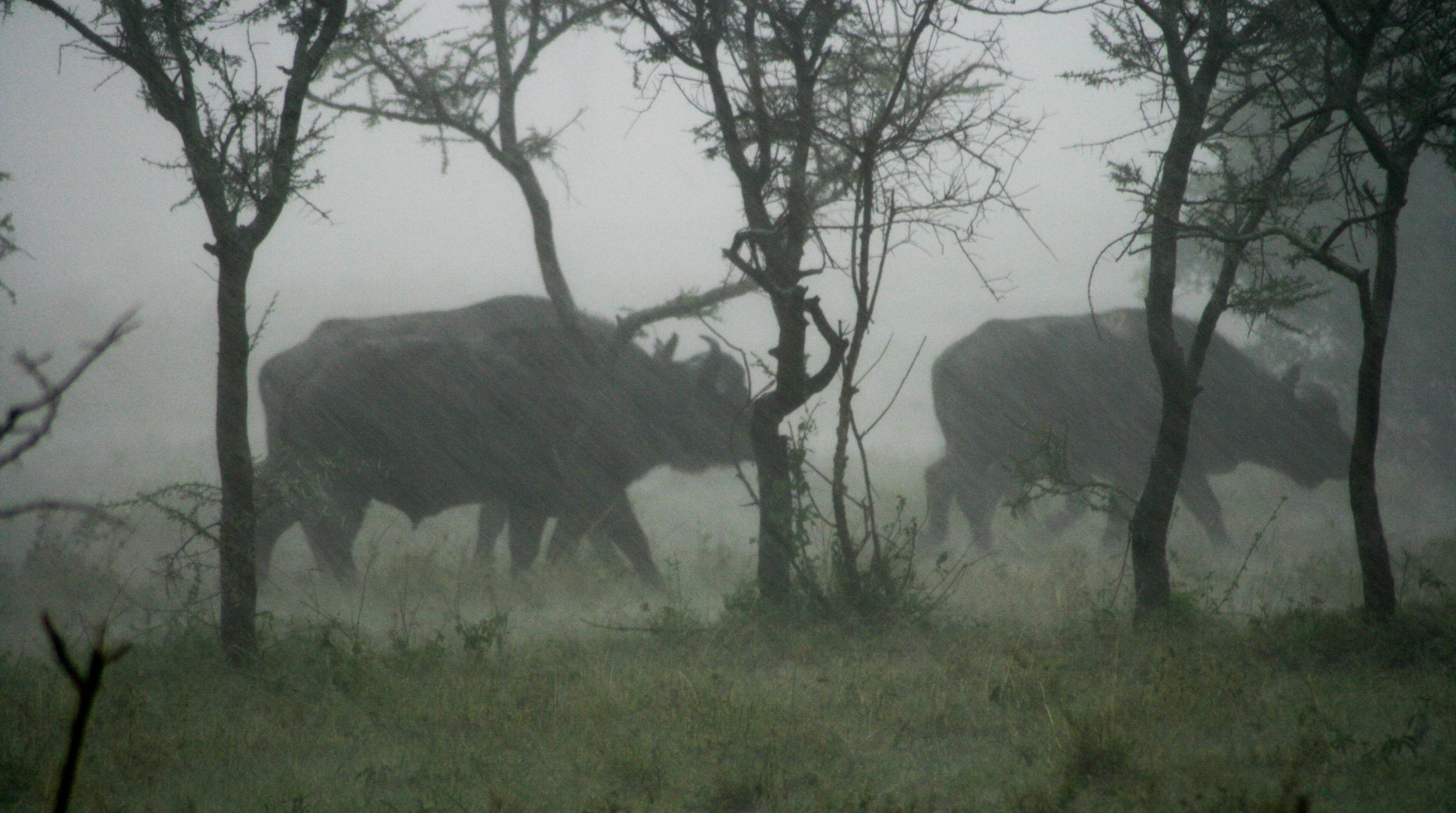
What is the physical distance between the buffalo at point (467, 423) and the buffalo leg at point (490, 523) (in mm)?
39

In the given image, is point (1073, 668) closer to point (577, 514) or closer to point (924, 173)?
point (924, 173)

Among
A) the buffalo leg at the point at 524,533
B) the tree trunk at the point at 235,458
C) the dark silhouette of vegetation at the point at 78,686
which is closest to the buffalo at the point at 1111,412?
the buffalo leg at the point at 524,533

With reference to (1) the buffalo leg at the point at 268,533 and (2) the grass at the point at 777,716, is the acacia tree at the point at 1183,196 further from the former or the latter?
(1) the buffalo leg at the point at 268,533

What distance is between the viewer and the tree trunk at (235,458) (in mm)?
6418

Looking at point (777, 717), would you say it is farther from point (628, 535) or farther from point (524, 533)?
point (524, 533)

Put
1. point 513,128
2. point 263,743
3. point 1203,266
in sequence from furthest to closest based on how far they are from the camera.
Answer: point 1203,266, point 513,128, point 263,743

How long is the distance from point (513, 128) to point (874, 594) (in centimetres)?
617

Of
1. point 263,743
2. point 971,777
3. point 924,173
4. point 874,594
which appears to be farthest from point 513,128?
point 971,777

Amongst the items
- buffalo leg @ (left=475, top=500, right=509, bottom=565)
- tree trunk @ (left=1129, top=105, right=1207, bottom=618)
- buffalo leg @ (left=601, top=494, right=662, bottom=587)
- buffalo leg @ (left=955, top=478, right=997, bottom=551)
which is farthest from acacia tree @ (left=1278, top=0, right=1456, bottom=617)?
buffalo leg @ (left=475, top=500, right=509, bottom=565)

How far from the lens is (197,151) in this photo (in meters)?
6.23

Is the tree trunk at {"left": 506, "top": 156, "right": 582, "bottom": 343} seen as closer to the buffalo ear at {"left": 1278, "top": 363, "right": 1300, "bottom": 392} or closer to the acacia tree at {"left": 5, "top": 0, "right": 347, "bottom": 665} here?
the acacia tree at {"left": 5, "top": 0, "right": 347, "bottom": 665}

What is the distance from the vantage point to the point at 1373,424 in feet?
21.2

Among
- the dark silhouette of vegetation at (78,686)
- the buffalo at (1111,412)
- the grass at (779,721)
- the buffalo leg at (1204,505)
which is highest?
the buffalo at (1111,412)

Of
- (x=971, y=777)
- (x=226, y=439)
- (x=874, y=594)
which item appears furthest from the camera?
(x=874, y=594)
